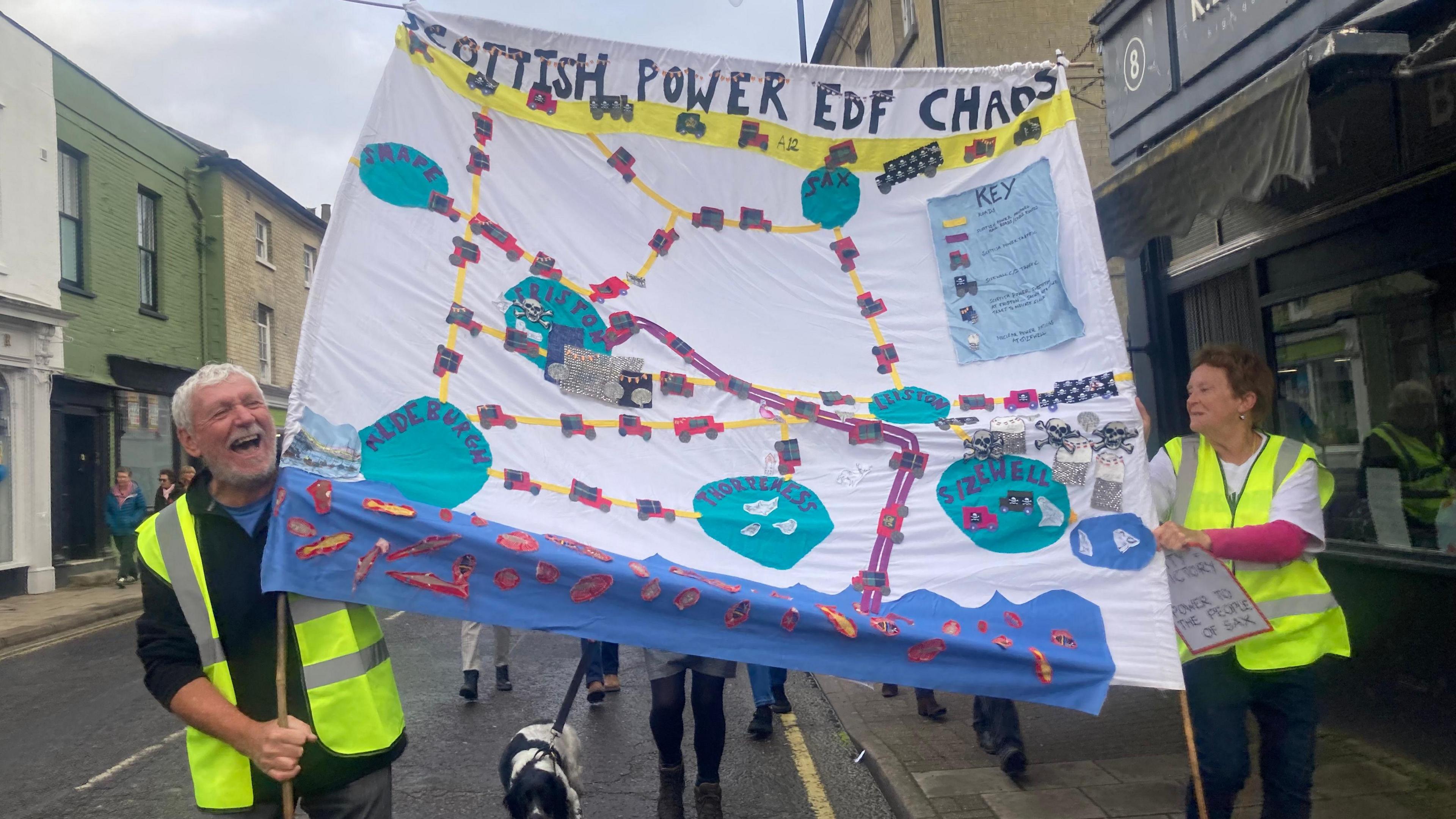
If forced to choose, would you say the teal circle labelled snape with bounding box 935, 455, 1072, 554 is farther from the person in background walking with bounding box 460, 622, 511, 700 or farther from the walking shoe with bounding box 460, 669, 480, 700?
the walking shoe with bounding box 460, 669, 480, 700

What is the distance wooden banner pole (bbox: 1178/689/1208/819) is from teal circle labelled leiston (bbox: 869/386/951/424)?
110 cm

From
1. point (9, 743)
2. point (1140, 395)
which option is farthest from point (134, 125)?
point (1140, 395)

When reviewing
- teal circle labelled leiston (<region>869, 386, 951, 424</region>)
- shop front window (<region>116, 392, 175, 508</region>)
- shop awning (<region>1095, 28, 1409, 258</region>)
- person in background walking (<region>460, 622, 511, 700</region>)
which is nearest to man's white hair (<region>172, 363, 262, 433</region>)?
teal circle labelled leiston (<region>869, 386, 951, 424</region>)

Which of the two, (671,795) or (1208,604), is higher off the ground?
(1208,604)

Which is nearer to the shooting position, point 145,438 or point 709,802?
point 709,802

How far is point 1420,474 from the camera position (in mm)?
4922

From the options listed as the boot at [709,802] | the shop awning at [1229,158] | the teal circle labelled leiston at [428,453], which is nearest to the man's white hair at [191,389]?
the teal circle labelled leiston at [428,453]

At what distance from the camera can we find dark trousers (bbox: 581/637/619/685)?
21.3ft

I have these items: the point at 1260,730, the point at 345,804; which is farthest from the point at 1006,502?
the point at 345,804

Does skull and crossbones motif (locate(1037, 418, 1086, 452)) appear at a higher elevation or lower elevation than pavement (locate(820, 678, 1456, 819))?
higher

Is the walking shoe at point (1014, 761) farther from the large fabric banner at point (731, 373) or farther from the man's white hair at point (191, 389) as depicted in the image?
the man's white hair at point (191, 389)

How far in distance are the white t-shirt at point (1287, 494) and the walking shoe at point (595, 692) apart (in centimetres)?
422

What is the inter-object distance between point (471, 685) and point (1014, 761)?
11.8 ft

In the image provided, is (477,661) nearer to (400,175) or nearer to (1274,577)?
(400,175)
